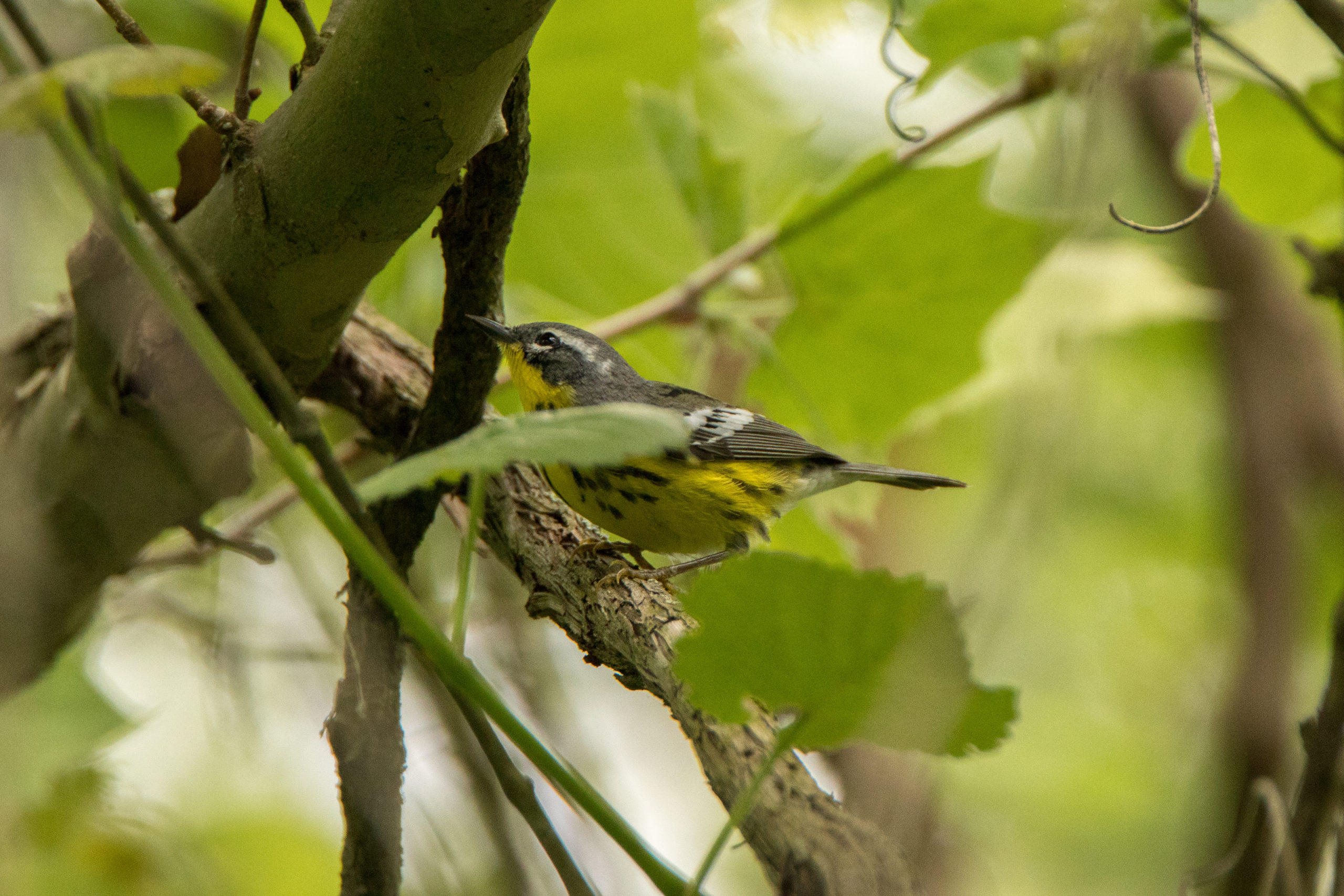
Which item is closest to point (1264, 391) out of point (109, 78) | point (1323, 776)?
point (1323, 776)

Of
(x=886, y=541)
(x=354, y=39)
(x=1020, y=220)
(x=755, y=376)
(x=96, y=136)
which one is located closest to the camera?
(x=96, y=136)

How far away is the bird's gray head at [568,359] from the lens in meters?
3.21

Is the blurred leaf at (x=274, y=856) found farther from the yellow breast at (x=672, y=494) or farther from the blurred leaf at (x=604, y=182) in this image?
the blurred leaf at (x=604, y=182)

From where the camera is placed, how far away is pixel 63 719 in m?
2.48

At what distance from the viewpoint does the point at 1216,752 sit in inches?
163

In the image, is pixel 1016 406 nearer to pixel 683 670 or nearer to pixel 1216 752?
pixel 683 670

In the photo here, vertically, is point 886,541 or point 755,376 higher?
point 886,541

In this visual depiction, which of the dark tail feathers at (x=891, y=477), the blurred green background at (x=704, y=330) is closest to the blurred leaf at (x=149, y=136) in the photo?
the blurred green background at (x=704, y=330)

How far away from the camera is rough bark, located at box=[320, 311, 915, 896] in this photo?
2.99 ft

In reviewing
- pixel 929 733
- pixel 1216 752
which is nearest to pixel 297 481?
pixel 929 733

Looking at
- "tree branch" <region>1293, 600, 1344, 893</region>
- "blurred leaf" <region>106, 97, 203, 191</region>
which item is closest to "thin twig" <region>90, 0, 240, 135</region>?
"blurred leaf" <region>106, 97, 203, 191</region>

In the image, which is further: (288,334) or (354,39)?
(288,334)

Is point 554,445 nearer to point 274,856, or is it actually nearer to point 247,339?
point 247,339

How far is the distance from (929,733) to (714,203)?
67.4 inches
